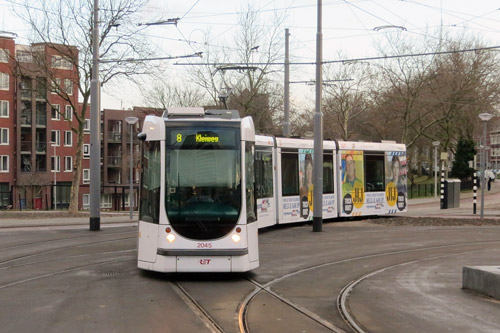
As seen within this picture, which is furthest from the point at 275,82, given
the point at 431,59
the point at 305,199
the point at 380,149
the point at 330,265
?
the point at 330,265

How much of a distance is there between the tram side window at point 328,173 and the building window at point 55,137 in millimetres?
48838

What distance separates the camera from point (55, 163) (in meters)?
64.8

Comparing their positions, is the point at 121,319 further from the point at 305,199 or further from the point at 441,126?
the point at 441,126

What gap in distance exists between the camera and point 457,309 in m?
8.78

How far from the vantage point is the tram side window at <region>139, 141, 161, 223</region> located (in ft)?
35.7

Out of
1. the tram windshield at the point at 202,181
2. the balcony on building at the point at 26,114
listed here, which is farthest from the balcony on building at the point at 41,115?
the tram windshield at the point at 202,181

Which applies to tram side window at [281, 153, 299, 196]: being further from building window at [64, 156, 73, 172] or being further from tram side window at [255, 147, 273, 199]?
building window at [64, 156, 73, 172]

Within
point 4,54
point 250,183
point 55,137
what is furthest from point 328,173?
point 55,137

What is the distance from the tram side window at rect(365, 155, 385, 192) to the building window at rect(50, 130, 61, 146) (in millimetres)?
48369

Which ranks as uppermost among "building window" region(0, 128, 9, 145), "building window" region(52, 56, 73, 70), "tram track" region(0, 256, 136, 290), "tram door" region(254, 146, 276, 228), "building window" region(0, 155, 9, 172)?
"building window" region(52, 56, 73, 70)

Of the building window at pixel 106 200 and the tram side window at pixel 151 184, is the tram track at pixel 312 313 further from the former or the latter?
the building window at pixel 106 200

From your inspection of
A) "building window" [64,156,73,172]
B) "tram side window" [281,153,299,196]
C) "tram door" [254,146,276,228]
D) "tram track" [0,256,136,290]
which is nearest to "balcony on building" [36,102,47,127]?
"building window" [64,156,73,172]

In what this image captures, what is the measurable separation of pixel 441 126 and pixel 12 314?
47.1m

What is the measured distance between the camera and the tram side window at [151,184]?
10.9m
